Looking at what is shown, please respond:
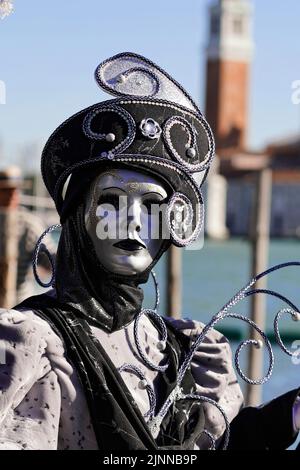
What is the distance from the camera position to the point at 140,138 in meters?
1.90

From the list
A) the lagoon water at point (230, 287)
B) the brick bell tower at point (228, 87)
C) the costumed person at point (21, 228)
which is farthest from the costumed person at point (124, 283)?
the brick bell tower at point (228, 87)

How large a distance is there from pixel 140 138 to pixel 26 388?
48 centimetres

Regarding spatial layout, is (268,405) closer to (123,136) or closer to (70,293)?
(70,293)

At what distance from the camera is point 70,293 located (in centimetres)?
190

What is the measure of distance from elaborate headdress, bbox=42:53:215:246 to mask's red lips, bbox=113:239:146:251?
0.07 meters

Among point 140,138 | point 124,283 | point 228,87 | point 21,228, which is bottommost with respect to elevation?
point 21,228

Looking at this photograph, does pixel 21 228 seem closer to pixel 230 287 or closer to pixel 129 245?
pixel 129 245

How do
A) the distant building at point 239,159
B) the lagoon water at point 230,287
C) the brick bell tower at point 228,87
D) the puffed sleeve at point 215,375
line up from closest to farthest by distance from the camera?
the puffed sleeve at point 215,375 < the lagoon water at point 230,287 < the distant building at point 239,159 < the brick bell tower at point 228,87

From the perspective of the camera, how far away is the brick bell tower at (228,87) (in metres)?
56.9

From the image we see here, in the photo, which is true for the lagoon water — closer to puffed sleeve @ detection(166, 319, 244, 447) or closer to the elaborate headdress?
puffed sleeve @ detection(166, 319, 244, 447)

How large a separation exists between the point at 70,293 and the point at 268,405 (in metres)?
0.42

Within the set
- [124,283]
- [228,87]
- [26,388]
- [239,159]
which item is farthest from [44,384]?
[228,87]

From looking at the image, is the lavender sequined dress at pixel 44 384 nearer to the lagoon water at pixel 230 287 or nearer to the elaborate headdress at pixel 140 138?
the elaborate headdress at pixel 140 138

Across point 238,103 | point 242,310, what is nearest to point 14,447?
point 242,310
